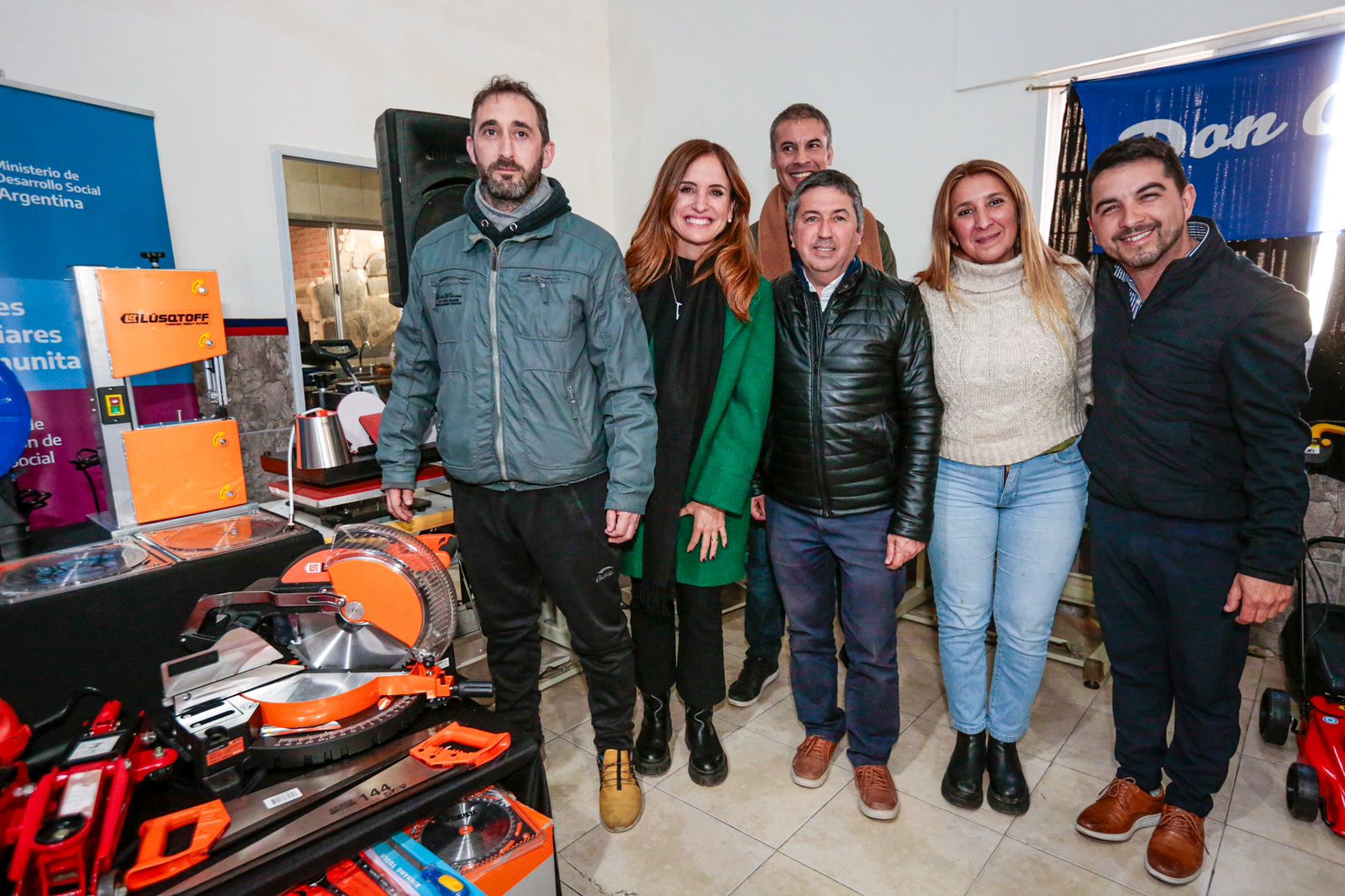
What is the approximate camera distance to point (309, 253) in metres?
3.92

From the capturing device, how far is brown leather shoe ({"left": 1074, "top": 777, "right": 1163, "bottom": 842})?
173 centimetres

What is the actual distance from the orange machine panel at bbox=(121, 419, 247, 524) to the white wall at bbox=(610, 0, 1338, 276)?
9.74ft

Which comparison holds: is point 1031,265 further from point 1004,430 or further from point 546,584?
point 546,584

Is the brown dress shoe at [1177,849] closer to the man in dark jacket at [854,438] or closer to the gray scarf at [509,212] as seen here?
the man in dark jacket at [854,438]

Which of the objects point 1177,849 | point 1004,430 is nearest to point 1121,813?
point 1177,849

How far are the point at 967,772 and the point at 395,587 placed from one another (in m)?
1.54

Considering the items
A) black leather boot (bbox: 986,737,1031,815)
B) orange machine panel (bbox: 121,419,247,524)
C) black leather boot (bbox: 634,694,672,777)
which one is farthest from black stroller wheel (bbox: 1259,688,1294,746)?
orange machine panel (bbox: 121,419,247,524)

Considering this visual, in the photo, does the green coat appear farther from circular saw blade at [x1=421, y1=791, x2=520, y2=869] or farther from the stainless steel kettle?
the stainless steel kettle

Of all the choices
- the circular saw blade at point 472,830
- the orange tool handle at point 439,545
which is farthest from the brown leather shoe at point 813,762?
the orange tool handle at point 439,545

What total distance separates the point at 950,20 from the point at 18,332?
3861 mm

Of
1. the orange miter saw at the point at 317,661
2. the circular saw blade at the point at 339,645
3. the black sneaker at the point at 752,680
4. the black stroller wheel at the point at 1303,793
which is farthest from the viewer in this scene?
the black sneaker at the point at 752,680

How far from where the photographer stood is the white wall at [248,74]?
2717 millimetres

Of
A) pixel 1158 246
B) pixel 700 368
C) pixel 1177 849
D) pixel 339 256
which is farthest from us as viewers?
pixel 339 256

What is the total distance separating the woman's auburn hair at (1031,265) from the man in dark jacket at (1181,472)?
0.29 ft
